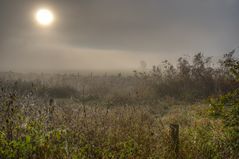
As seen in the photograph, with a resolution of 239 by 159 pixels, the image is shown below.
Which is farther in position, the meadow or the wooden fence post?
the wooden fence post

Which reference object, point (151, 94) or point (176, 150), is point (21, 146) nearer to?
point (176, 150)

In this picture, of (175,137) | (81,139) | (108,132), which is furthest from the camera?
(108,132)

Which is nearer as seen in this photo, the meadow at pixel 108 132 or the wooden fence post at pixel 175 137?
the meadow at pixel 108 132

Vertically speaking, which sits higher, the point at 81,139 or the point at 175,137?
the point at 81,139

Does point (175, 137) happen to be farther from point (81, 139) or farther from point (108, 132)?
point (81, 139)

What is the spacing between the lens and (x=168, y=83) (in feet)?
63.4

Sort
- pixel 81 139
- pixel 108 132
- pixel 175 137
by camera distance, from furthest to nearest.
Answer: pixel 108 132, pixel 175 137, pixel 81 139

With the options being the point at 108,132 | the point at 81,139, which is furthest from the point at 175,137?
the point at 81,139

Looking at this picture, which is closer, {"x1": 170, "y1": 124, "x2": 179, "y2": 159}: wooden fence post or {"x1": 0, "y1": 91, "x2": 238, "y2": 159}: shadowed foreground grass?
{"x1": 0, "y1": 91, "x2": 238, "y2": 159}: shadowed foreground grass

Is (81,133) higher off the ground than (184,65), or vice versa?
(184,65)

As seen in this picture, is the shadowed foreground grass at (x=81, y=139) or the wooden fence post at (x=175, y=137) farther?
the wooden fence post at (x=175, y=137)

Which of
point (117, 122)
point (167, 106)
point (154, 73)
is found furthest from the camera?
point (154, 73)

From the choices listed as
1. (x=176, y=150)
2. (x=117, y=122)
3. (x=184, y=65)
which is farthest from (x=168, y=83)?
(x=176, y=150)

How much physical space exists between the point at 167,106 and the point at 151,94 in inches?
99.1
